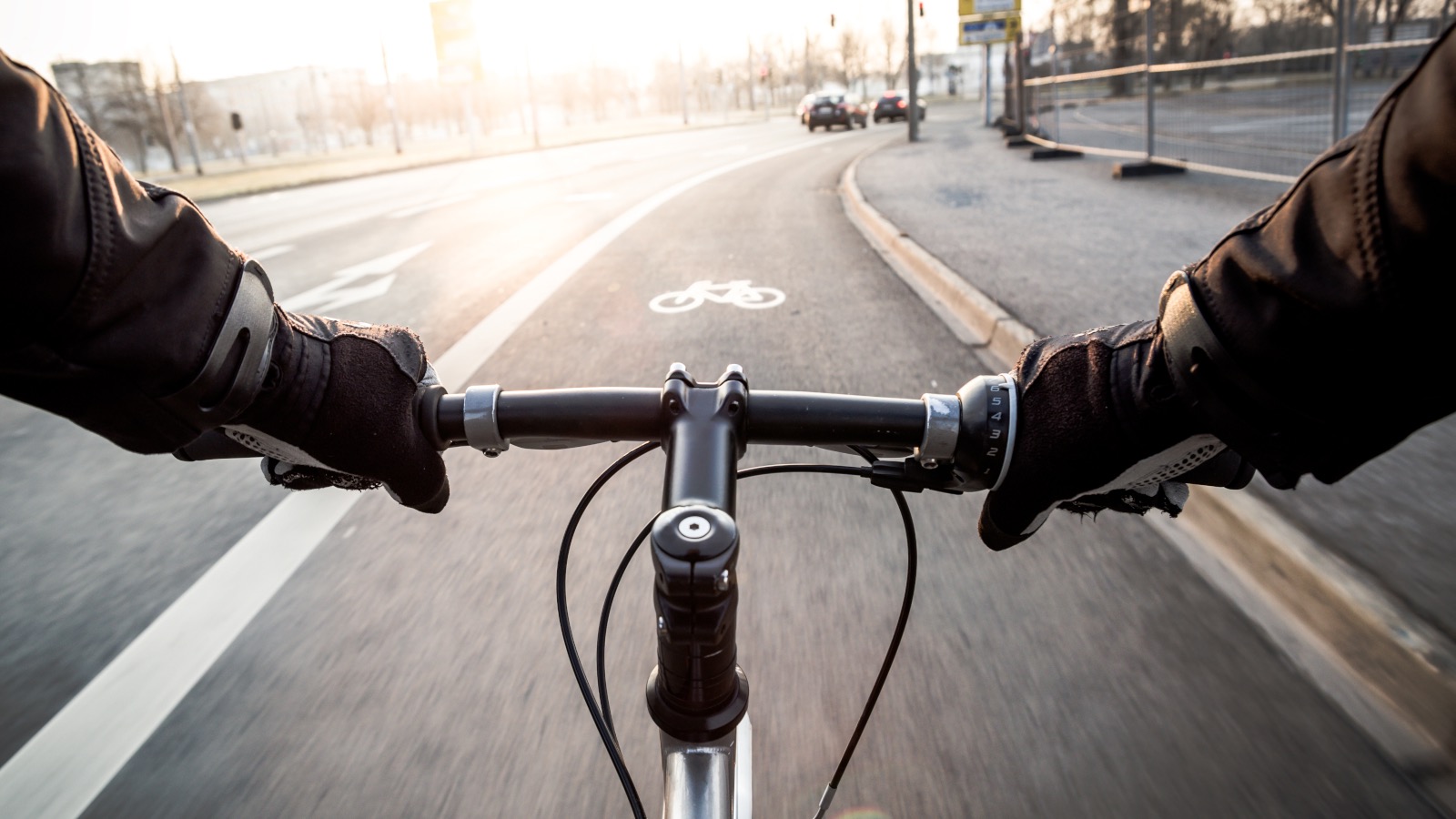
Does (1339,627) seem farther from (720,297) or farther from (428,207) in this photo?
(428,207)

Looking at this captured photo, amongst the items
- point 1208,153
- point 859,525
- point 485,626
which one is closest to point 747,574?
point 859,525

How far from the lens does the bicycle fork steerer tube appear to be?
82 centimetres

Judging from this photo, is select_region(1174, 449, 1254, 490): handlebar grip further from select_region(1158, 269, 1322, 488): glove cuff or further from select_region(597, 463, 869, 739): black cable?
select_region(597, 463, 869, 739): black cable

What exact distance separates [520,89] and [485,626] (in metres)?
131

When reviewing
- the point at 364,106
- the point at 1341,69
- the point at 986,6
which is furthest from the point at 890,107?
the point at 364,106

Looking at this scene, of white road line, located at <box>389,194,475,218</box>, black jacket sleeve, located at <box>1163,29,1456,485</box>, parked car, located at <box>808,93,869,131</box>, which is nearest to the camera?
black jacket sleeve, located at <box>1163,29,1456,485</box>

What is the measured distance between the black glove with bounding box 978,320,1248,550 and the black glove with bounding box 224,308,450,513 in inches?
29.6

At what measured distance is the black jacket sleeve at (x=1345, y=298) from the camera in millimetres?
724

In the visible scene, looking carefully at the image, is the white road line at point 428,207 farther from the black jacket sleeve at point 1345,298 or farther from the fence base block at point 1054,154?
the black jacket sleeve at point 1345,298

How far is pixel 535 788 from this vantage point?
1914 mm

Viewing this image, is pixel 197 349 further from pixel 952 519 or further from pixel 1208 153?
pixel 1208 153

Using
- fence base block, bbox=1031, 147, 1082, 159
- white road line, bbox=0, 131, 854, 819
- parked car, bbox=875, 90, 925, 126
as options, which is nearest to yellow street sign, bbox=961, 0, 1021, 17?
fence base block, bbox=1031, 147, 1082, 159

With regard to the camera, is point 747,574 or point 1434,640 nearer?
point 1434,640

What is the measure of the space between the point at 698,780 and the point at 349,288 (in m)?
7.64
